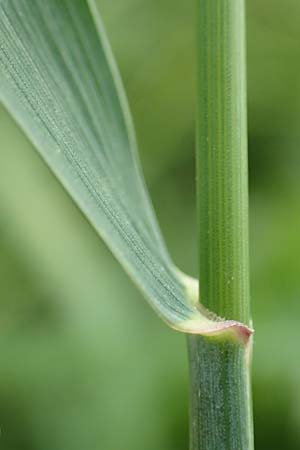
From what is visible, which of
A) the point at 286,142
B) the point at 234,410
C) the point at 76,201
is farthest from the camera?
the point at 286,142

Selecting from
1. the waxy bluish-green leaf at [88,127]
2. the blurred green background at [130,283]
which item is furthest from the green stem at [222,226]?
the blurred green background at [130,283]

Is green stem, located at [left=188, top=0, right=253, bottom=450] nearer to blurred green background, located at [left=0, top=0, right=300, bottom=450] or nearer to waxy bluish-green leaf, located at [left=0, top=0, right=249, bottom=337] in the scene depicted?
waxy bluish-green leaf, located at [left=0, top=0, right=249, bottom=337]

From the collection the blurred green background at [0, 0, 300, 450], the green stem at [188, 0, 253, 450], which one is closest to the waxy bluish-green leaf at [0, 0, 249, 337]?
the green stem at [188, 0, 253, 450]

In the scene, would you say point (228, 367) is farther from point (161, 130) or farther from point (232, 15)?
point (161, 130)

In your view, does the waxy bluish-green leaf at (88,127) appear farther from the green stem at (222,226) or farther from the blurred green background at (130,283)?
the blurred green background at (130,283)

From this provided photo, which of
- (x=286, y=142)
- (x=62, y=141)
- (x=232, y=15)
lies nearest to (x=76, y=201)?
(x=62, y=141)
